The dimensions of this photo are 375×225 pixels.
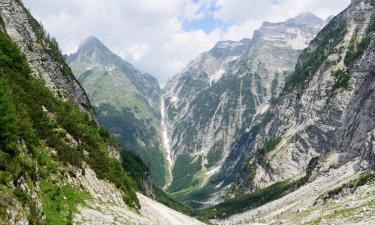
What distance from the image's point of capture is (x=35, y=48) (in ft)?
299

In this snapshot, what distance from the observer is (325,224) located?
46.8 meters

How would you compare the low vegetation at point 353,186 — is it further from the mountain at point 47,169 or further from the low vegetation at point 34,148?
the low vegetation at point 34,148

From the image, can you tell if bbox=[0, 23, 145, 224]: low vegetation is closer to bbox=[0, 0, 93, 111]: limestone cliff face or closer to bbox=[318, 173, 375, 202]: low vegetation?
bbox=[0, 0, 93, 111]: limestone cliff face

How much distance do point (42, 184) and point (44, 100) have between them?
20521mm

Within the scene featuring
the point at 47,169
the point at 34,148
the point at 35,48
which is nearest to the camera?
the point at 34,148

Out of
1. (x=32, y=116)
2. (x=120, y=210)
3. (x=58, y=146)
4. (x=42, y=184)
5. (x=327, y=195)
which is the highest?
(x=32, y=116)

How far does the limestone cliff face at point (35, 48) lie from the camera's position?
8644 cm

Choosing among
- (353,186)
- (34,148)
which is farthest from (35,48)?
(353,186)

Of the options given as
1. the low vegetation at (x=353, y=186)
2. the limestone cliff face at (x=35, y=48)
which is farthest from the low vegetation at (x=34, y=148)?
the low vegetation at (x=353, y=186)

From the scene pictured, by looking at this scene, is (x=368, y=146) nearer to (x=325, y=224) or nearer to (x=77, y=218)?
(x=325, y=224)

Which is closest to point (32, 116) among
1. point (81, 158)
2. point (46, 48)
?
point (81, 158)

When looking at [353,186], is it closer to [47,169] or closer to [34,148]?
[47,169]

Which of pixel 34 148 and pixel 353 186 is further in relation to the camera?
pixel 353 186

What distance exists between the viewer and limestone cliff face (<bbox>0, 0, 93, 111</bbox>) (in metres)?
86.4
